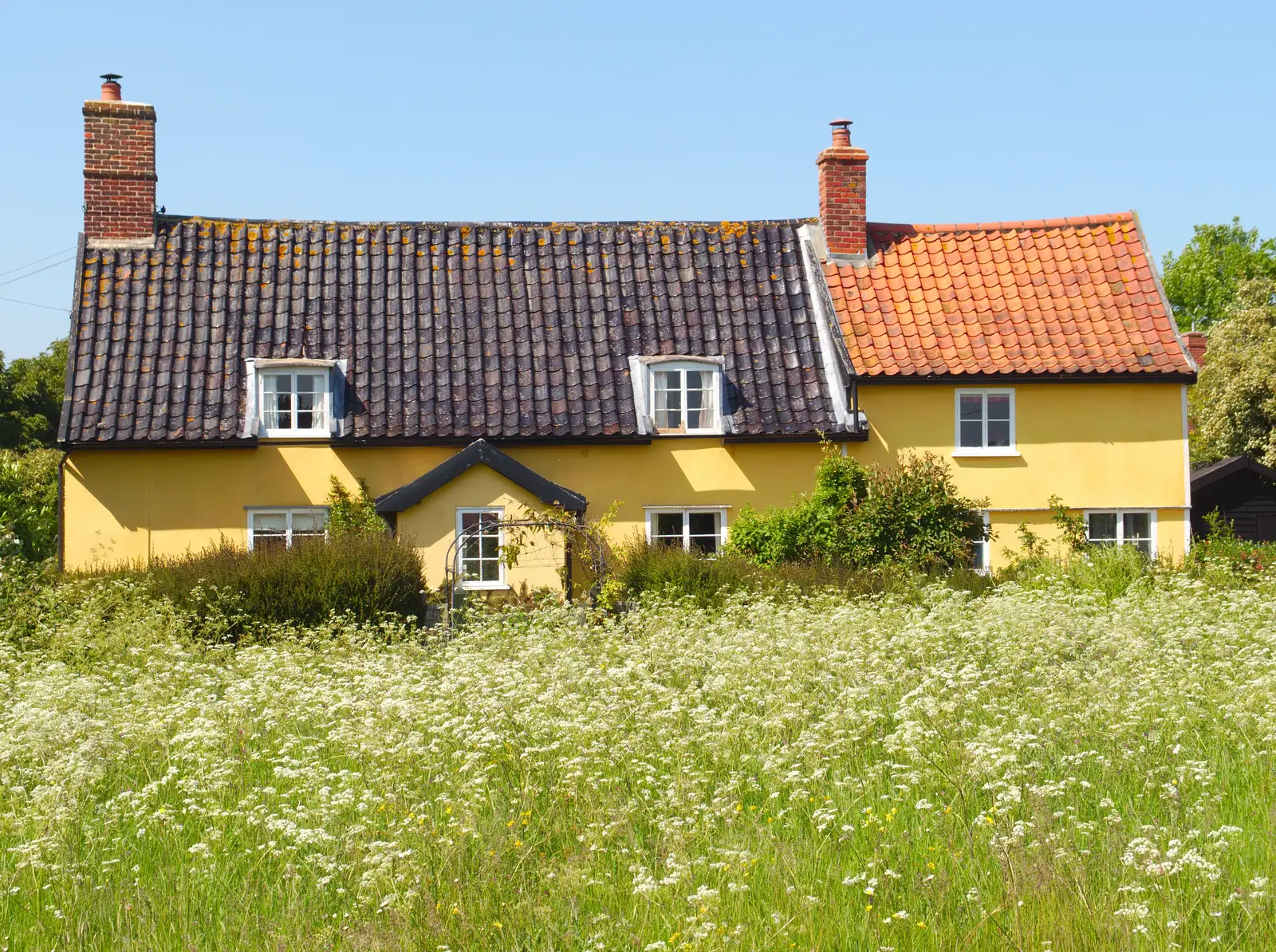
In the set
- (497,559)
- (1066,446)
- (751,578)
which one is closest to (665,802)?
(751,578)

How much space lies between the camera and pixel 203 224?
23859 mm

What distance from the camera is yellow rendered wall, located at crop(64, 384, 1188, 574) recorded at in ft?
69.2

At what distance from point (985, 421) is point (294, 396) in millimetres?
12610

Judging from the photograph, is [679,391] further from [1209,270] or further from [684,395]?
[1209,270]

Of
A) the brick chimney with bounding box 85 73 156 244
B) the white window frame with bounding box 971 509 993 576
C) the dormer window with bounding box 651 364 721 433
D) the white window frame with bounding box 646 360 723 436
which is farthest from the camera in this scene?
the brick chimney with bounding box 85 73 156 244

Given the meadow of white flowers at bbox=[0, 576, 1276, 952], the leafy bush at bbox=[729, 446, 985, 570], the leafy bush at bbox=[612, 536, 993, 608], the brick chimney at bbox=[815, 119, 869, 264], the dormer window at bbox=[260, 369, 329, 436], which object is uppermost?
the brick chimney at bbox=[815, 119, 869, 264]

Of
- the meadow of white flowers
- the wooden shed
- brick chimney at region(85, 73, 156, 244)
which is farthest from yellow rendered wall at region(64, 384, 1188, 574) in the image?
the meadow of white flowers

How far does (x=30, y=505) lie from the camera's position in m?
26.6

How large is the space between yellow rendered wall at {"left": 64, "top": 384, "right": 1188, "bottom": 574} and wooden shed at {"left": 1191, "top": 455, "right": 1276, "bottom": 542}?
8.56 m

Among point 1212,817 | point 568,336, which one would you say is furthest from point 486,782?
point 568,336

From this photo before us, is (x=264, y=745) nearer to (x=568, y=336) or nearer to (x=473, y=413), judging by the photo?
(x=473, y=413)

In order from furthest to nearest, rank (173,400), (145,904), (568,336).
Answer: (568,336) → (173,400) → (145,904)

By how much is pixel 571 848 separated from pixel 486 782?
1.17 meters

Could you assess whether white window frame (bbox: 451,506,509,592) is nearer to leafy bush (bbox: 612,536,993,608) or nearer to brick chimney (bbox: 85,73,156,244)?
leafy bush (bbox: 612,536,993,608)
